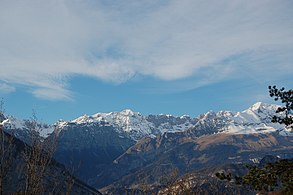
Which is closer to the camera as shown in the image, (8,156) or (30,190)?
(30,190)

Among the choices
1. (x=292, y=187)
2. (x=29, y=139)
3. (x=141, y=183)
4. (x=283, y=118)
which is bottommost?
(x=292, y=187)

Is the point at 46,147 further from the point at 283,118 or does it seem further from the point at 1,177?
the point at 283,118

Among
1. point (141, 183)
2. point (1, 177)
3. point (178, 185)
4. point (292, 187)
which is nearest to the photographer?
point (292, 187)

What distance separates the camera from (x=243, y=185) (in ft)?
82.3

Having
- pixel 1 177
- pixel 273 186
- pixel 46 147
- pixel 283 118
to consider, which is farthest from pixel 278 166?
pixel 1 177

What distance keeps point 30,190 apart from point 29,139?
416cm

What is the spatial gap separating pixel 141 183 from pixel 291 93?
12956 mm

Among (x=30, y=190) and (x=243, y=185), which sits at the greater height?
(x=30, y=190)

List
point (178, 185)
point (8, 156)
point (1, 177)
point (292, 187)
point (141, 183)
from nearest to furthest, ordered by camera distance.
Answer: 1. point (292, 187)
2. point (1, 177)
3. point (8, 156)
4. point (141, 183)
5. point (178, 185)

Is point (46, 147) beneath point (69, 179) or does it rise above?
above

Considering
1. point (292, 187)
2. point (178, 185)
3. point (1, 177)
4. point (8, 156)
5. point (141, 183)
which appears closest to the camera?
point (292, 187)

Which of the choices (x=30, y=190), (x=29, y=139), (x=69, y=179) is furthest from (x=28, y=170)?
(x=69, y=179)

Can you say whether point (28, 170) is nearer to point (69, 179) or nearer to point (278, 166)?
point (69, 179)

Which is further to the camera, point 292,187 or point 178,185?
point 178,185
